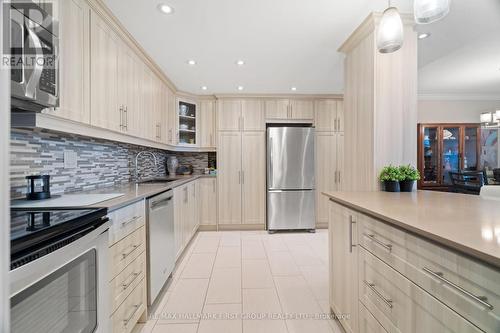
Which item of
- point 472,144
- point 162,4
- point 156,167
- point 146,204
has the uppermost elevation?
point 162,4

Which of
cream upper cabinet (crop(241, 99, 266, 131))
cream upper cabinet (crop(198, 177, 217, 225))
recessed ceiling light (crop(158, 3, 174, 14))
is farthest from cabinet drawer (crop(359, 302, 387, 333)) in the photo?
cream upper cabinet (crop(241, 99, 266, 131))

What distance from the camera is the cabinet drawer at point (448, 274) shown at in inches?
23.8

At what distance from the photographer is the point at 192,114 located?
14.0 ft

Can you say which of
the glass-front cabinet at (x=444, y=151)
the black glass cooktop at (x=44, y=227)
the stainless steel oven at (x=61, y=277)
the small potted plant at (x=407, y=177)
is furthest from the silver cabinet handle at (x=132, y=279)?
the glass-front cabinet at (x=444, y=151)

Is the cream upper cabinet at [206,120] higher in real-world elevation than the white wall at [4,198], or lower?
higher

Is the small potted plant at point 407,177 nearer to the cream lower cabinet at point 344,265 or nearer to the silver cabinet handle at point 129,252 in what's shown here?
the cream lower cabinet at point 344,265

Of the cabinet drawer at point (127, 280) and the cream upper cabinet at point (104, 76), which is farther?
the cream upper cabinet at point (104, 76)

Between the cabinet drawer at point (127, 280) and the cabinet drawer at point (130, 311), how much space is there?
4 cm

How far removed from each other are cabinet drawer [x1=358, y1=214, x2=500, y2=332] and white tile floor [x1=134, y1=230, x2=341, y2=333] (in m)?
1.08

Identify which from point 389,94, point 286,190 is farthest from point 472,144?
point 389,94

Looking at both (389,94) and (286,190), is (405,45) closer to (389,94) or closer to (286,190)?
(389,94)

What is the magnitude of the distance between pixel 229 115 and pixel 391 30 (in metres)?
3.02

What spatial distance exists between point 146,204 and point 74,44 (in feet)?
3.82

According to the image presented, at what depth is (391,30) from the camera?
4.59ft
